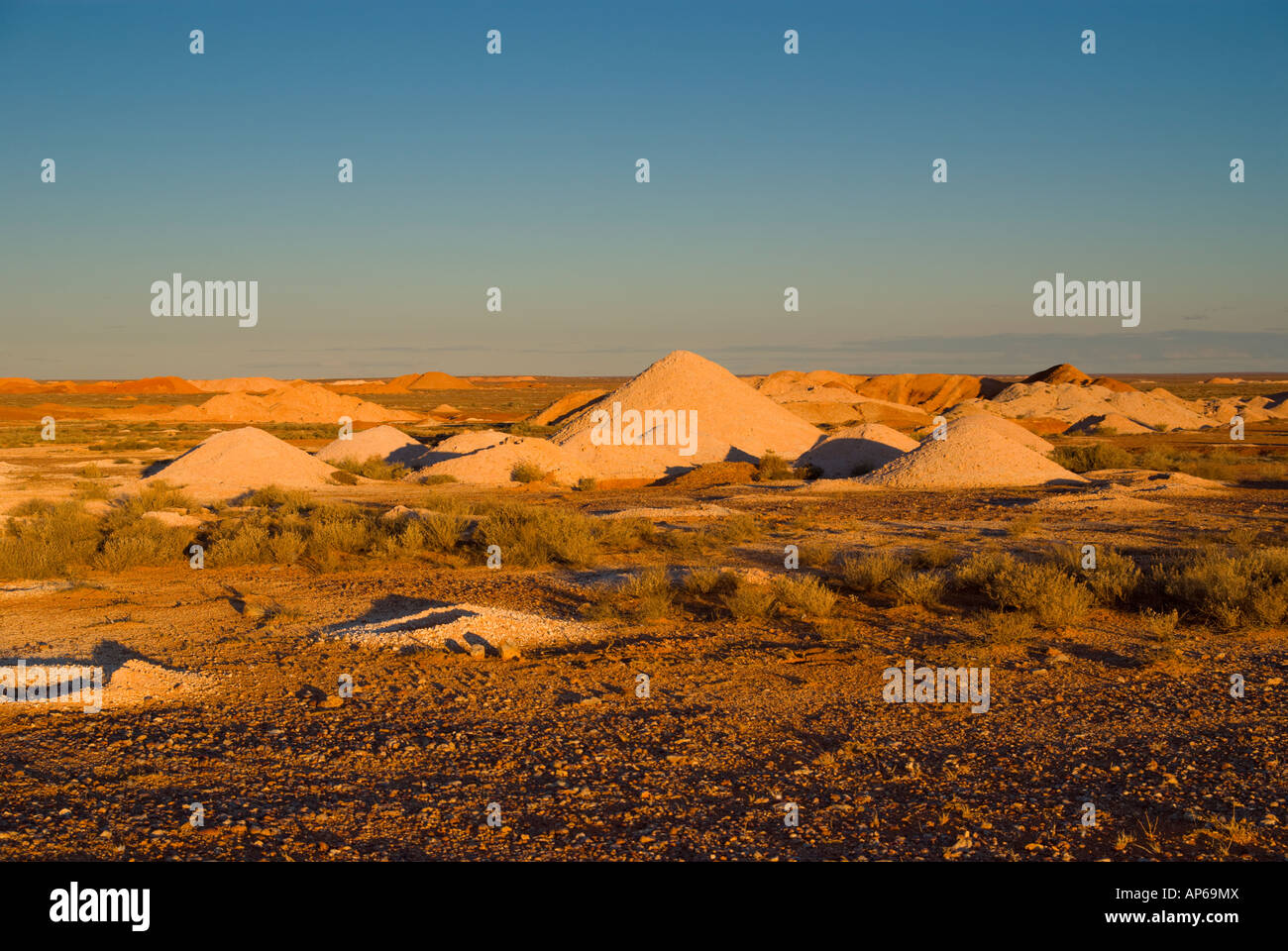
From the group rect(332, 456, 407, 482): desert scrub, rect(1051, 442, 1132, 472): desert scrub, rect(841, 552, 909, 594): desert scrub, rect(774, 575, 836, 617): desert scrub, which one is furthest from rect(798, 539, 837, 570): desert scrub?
rect(1051, 442, 1132, 472): desert scrub

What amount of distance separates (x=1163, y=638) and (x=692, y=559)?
5508 millimetres

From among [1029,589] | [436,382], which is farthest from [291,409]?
[436,382]

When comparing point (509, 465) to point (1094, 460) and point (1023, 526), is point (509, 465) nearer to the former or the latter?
point (1023, 526)

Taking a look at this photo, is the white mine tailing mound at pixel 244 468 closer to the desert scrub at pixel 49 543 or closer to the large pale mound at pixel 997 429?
the desert scrub at pixel 49 543

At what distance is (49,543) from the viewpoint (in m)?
12.1

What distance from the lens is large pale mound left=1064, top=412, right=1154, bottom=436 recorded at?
41.3 m

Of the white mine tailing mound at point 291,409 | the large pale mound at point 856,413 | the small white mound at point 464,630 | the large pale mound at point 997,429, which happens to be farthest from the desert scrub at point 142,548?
the white mine tailing mound at point 291,409

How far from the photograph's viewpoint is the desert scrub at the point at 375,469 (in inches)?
979

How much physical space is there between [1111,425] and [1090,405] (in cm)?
841

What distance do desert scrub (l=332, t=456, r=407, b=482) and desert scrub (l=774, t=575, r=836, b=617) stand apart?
1737cm

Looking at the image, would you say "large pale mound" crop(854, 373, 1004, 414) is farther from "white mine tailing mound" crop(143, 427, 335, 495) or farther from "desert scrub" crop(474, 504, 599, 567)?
"desert scrub" crop(474, 504, 599, 567)

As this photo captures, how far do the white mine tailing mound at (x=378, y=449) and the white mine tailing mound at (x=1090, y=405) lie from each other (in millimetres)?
33020
